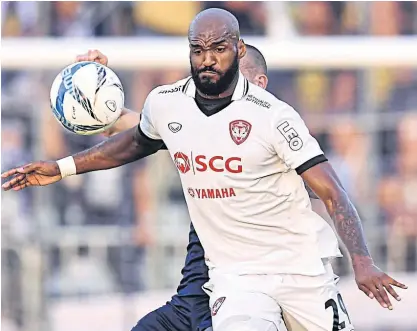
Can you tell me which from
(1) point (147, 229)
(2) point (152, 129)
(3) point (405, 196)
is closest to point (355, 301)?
(3) point (405, 196)

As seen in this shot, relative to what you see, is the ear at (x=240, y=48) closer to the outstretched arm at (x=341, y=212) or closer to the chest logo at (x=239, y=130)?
the chest logo at (x=239, y=130)

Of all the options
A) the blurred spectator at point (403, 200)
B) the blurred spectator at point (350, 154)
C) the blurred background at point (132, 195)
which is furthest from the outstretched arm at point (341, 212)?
the blurred spectator at point (350, 154)

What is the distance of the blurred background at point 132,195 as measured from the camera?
10258 millimetres

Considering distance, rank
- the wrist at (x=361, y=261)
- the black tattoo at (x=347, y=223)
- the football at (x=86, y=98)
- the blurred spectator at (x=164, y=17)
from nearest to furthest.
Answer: the wrist at (x=361, y=261) → the black tattoo at (x=347, y=223) → the football at (x=86, y=98) → the blurred spectator at (x=164, y=17)

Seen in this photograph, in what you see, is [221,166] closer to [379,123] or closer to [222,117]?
[222,117]

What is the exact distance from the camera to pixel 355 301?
10258 millimetres

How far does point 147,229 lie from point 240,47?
227 inches

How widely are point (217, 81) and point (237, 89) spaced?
0.45ft

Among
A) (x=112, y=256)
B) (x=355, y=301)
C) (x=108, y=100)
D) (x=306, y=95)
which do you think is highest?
(x=306, y=95)

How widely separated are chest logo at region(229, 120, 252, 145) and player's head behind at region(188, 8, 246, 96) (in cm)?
16

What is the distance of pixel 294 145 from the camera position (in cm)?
454

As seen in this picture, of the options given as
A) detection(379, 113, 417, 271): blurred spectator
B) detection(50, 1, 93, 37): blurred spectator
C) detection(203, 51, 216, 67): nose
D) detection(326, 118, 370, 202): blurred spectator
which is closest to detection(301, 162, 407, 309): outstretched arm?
detection(203, 51, 216, 67): nose

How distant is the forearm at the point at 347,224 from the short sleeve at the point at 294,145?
0.63 feet

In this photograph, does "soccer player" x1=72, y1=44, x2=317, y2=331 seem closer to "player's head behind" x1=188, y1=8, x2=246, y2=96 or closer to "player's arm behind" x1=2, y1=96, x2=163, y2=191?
"player's arm behind" x1=2, y1=96, x2=163, y2=191
